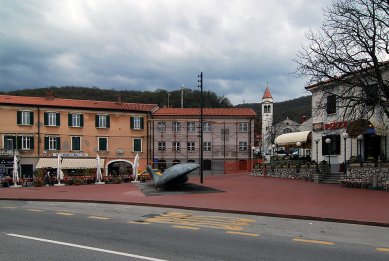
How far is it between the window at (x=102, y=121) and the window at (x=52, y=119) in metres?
4.46

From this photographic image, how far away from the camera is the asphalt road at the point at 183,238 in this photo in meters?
7.31

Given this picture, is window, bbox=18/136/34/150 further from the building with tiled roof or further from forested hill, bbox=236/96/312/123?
forested hill, bbox=236/96/312/123

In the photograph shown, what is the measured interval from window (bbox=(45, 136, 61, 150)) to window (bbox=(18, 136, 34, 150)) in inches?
62.3

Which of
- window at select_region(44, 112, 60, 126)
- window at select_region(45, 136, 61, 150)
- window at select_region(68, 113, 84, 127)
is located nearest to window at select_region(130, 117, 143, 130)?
window at select_region(68, 113, 84, 127)

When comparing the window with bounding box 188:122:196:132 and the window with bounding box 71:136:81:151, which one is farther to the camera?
the window with bounding box 188:122:196:132

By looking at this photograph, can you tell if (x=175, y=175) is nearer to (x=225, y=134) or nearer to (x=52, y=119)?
(x=52, y=119)

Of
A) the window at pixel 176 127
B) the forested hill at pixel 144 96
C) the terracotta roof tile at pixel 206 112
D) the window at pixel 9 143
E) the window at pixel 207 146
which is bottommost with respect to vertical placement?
the window at pixel 207 146

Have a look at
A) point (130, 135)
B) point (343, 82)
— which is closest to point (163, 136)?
point (130, 135)

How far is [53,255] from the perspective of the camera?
7.11 meters

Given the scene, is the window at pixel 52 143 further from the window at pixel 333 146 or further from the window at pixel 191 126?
the window at pixel 333 146

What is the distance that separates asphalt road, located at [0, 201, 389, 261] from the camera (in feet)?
24.0

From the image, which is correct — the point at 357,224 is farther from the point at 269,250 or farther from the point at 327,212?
the point at 269,250

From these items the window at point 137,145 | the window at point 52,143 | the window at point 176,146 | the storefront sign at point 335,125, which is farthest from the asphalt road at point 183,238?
the window at point 176,146

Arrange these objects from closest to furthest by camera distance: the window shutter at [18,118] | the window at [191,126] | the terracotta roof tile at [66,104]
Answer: the window shutter at [18,118] → the terracotta roof tile at [66,104] → the window at [191,126]
